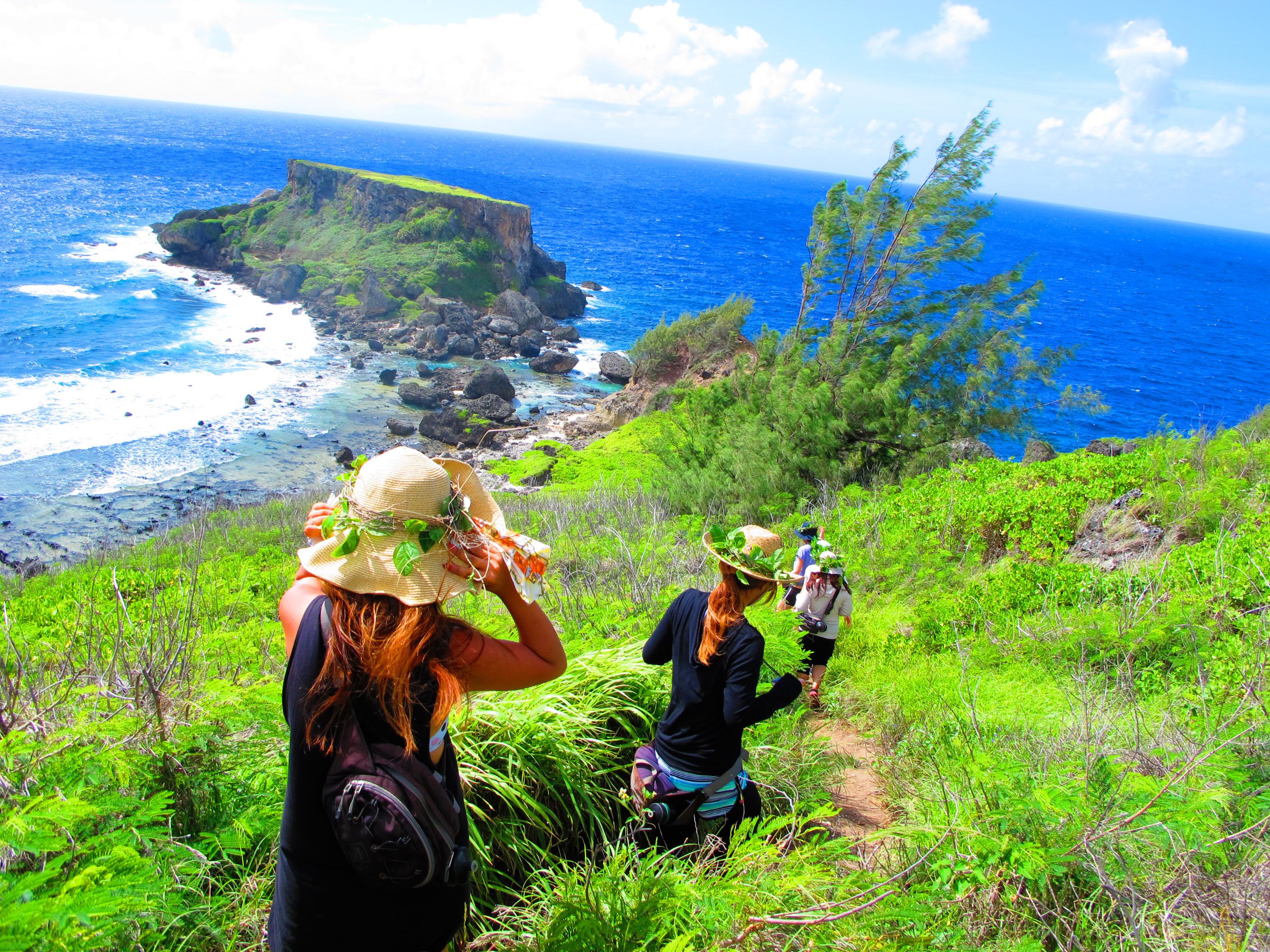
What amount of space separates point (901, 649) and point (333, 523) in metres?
5.13

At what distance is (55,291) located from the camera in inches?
2008

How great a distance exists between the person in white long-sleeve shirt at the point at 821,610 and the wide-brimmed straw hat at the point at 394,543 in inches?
141

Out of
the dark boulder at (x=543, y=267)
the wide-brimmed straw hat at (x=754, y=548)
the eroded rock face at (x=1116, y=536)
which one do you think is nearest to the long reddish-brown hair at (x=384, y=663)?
the wide-brimmed straw hat at (x=754, y=548)

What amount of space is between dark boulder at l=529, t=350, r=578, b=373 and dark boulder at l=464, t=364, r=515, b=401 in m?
6.84

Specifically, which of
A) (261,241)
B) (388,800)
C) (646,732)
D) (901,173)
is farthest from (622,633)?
(261,241)

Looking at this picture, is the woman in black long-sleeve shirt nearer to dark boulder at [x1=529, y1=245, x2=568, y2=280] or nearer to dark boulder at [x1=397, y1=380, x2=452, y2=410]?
dark boulder at [x1=397, y1=380, x2=452, y2=410]

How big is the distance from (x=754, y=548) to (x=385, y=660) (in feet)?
5.53

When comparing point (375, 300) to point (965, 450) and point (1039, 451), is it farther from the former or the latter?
point (965, 450)

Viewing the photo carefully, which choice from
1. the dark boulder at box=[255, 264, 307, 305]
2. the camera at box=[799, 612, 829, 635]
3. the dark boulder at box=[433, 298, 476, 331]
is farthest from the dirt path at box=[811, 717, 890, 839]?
the dark boulder at box=[255, 264, 307, 305]

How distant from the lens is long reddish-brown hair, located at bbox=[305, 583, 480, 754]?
1.70 meters

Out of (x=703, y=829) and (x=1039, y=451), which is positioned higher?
(x=703, y=829)

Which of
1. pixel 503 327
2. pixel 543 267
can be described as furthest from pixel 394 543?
pixel 543 267

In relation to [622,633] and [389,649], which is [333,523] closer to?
[389,649]

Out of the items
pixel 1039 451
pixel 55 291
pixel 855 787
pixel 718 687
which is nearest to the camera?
pixel 718 687
